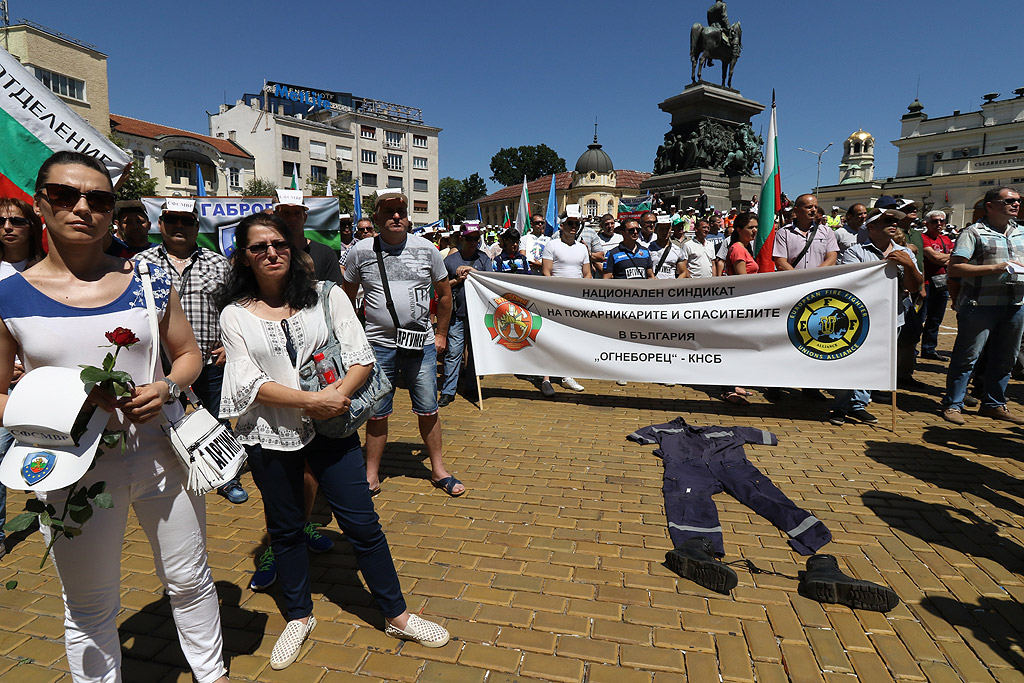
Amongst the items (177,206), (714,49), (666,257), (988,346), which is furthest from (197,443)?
(714,49)

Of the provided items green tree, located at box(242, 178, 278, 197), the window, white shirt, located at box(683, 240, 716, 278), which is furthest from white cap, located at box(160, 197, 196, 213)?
green tree, located at box(242, 178, 278, 197)

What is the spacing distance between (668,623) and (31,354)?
9.15 feet

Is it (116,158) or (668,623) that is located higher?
(116,158)

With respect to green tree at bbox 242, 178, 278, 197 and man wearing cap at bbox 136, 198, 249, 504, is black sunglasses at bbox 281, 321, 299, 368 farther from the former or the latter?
green tree at bbox 242, 178, 278, 197

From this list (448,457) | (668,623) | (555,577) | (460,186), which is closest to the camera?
(668,623)

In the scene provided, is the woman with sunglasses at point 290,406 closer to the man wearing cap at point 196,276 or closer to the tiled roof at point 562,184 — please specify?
the man wearing cap at point 196,276

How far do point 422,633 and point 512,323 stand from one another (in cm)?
451

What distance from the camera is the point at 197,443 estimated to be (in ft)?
6.55

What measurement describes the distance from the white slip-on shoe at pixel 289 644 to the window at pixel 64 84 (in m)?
52.9

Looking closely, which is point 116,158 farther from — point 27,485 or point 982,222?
point 982,222

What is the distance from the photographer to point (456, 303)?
7.39 meters

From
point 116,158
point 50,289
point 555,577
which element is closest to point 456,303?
A: point 116,158

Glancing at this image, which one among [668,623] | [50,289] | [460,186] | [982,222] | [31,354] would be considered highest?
[460,186]

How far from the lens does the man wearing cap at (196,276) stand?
11.7ft
